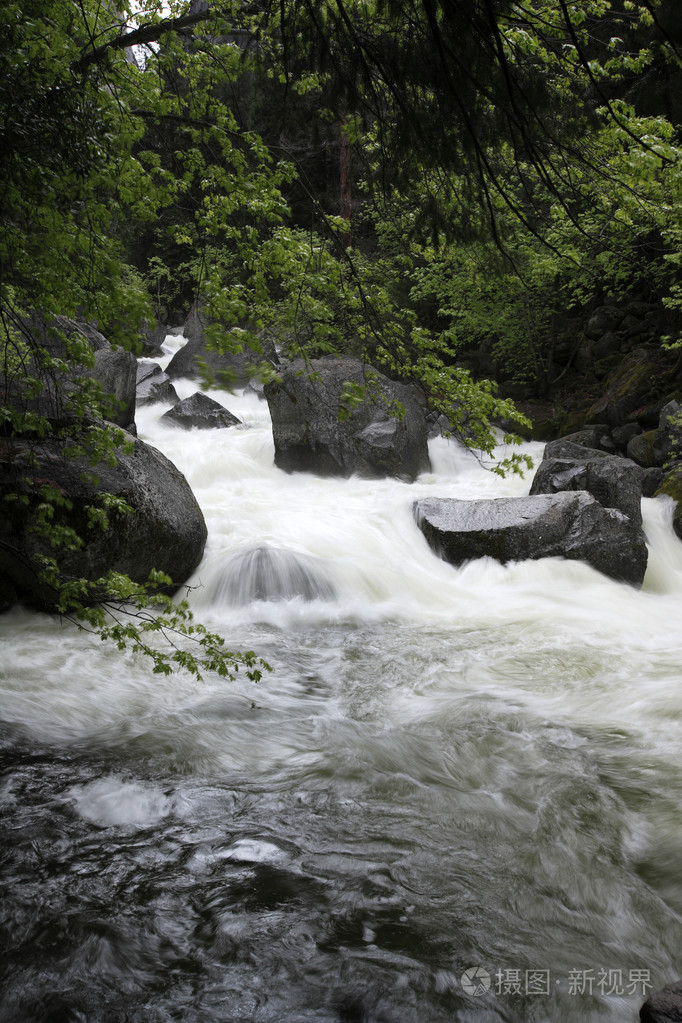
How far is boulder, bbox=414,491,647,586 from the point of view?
788cm

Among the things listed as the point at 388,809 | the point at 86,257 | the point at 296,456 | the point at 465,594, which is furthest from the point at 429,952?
the point at 296,456

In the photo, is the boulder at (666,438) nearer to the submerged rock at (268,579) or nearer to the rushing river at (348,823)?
the rushing river at (348,823)

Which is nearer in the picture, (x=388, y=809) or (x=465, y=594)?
(x=388, y=809)

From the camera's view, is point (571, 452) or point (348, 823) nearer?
point (348, 823)

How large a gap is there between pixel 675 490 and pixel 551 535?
314 cm

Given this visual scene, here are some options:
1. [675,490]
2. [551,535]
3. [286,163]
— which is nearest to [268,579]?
[551,535]

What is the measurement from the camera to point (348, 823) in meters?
3.03

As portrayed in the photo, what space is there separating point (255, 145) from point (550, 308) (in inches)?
515

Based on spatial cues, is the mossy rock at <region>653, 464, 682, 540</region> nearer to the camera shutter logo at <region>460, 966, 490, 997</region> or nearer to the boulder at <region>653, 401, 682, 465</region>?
the boulder at <region>653, 401, 682, 465</region>

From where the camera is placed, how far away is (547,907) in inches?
99.4

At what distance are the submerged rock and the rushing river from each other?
31 centimetres

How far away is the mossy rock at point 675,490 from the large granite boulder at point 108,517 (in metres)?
6.82

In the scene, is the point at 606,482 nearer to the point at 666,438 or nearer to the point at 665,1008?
the point at 666,438

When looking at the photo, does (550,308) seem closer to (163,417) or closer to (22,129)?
(163,417)
